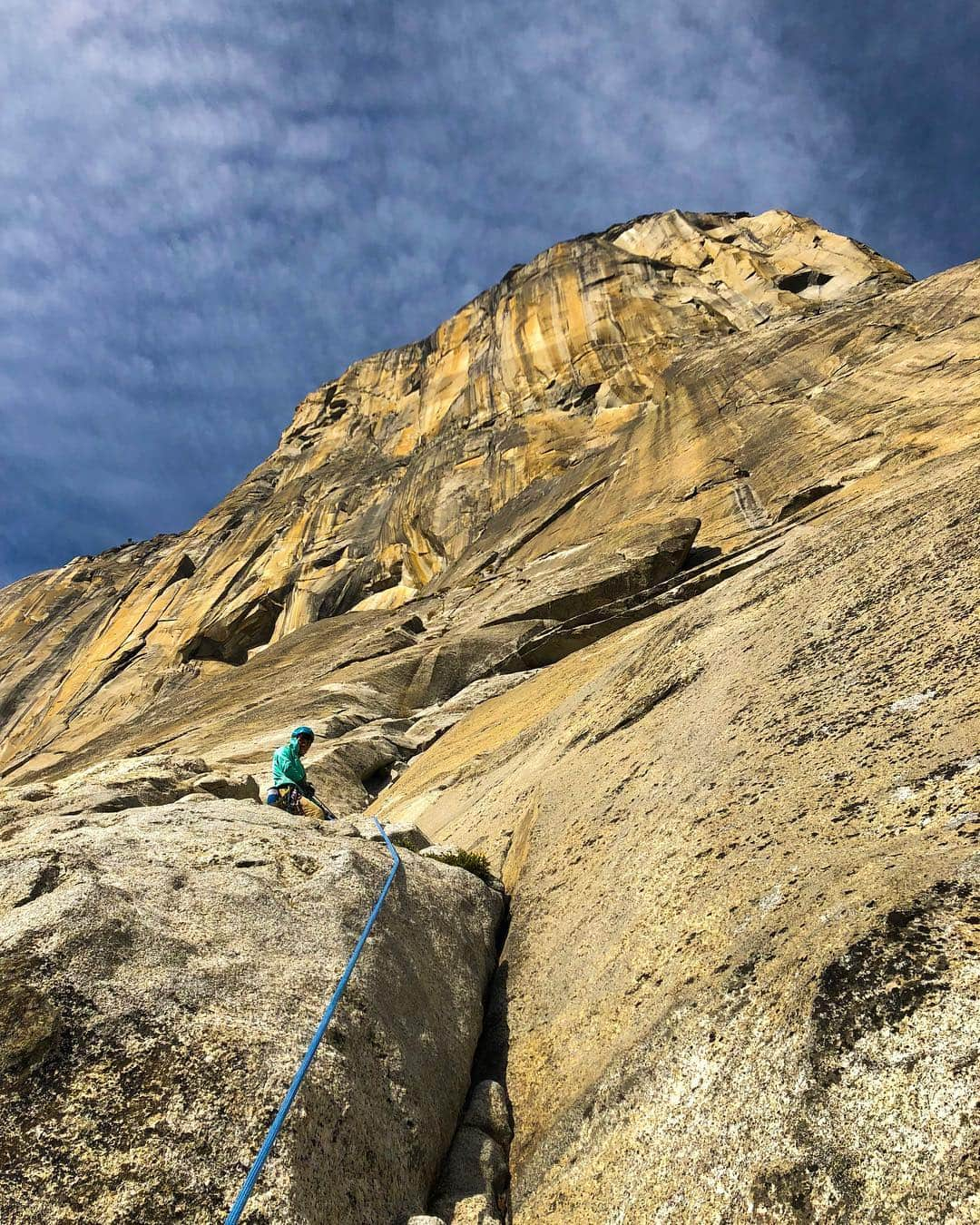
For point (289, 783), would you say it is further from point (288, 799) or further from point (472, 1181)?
point (472, 1181)

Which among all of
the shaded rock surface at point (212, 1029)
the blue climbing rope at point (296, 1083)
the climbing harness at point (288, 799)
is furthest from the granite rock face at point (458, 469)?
the blue climbing rope at point (296, 1083)

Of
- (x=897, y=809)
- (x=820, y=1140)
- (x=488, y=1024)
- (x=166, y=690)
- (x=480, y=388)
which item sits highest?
(x=480, y=388)

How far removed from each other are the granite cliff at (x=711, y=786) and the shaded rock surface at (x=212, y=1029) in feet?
0.28

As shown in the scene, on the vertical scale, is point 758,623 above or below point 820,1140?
above

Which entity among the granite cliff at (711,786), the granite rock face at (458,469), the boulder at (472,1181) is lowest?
the boulder at (472,1181)

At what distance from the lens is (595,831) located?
23.5ft

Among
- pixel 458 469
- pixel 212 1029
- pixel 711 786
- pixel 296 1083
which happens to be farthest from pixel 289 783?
pixel 458 469

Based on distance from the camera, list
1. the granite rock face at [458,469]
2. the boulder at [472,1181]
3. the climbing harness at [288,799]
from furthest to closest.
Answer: the granite rock face at [458,469]
the climbing harness at [288,799]
the boulder at [472,1181]

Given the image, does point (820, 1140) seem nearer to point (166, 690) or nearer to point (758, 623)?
point (758, 623)

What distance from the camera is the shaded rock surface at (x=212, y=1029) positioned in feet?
11.2

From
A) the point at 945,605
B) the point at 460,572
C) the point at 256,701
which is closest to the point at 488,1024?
the point at 945,605

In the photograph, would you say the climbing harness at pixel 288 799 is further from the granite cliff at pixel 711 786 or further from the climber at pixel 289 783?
the granite cliff at pixel 711 786

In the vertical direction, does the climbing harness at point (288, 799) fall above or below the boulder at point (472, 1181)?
above

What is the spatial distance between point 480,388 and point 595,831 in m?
57.2
